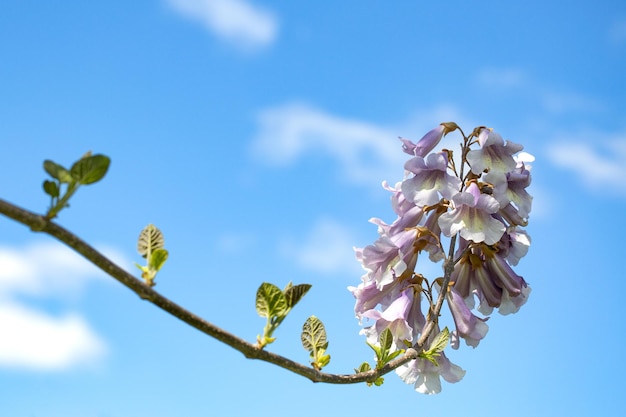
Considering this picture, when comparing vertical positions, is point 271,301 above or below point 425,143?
below

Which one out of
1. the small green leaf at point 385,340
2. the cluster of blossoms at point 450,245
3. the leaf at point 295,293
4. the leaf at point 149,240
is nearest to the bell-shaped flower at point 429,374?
the cluster of blossoms at point 450,245

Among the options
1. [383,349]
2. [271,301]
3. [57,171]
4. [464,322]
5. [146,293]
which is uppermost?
[464,322]

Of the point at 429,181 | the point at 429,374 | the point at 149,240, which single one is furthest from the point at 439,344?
the point at 149,240

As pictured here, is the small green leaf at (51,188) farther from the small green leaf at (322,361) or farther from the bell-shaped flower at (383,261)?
the bell-shaped flower at (383,261)

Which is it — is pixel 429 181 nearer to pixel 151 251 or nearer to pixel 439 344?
pixel 439 344

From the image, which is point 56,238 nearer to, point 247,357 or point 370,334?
point 247,357

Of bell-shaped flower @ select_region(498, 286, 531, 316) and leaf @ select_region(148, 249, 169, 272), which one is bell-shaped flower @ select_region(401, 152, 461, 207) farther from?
leaf @ select_region(148, 249, 169, 272)

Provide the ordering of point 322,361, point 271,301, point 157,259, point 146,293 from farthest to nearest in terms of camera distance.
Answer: point 322,361
point 271,301
point 157,259
point 146,293
